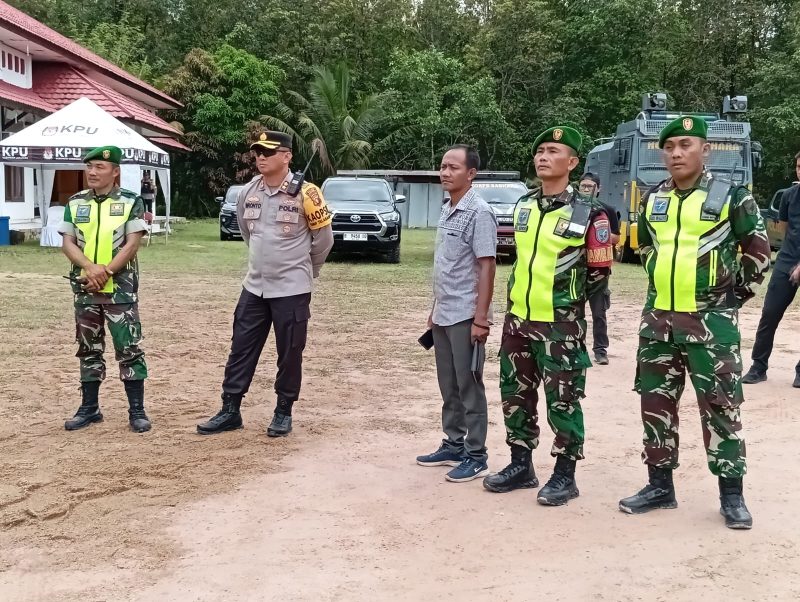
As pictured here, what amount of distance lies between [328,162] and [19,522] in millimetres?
28625

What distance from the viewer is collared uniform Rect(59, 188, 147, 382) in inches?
198

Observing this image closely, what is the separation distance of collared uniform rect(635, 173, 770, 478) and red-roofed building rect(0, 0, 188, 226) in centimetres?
1724

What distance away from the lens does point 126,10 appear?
133 ft

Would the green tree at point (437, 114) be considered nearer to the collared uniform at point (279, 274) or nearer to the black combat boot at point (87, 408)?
the collared uniform at point (279, 274)

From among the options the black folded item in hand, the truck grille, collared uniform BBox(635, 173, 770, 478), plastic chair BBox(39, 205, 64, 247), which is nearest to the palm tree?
plastic chair BBox(39, 205, 64, 247)

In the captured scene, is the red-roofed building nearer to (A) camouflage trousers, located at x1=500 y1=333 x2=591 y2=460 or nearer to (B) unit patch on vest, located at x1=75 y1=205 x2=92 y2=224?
(B) unit patch on vest, located at x1=75 y1=205 x2=92 y2=224

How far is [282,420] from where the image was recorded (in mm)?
5164

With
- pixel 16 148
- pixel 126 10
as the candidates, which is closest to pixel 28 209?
pixel 16 148

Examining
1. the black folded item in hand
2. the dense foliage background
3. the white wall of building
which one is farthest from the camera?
the dense foliage background

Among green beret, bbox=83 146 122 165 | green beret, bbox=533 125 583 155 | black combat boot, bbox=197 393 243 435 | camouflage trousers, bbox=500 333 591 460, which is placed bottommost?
black combat boot, bbox=197 393 243 435

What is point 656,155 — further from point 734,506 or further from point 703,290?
point 734,506

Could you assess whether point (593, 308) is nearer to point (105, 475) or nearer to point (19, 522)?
point (105, 475)

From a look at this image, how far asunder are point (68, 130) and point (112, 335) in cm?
1332

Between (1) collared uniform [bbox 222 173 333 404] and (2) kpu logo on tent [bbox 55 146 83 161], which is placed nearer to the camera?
(1) collared uniform [bbox 222 173 333 404]
